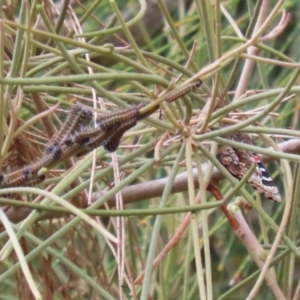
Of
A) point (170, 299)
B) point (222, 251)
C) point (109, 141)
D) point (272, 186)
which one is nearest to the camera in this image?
point (109, 141)

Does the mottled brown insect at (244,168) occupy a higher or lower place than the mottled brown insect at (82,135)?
lower

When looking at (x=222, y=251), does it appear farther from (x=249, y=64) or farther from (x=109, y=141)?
(x=109, y=141)

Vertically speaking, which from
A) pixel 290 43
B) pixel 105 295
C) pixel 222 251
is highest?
pixel 105 295

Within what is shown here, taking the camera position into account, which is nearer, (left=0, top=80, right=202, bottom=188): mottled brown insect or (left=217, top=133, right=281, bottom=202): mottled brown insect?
(left=0, top=80, right=202, bottom=188): mottled brown insect

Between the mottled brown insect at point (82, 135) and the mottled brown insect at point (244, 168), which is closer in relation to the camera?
the mottled brown insect at point (82, 135)

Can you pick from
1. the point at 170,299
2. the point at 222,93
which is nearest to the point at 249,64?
the point at 222,93

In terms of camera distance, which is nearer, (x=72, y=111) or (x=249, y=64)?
(x=72, y=111)

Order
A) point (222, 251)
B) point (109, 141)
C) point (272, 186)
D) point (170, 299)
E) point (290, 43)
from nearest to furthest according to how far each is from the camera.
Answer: point (109, 141) < point (272, 186) < point (170, 299) < point (290, 43) < point (222, 251)

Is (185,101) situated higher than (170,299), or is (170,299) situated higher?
(185,101)

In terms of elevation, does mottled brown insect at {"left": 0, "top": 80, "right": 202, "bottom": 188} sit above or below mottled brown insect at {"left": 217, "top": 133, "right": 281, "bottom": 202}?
above

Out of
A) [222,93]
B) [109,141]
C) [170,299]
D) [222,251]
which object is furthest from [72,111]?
[222,251]
